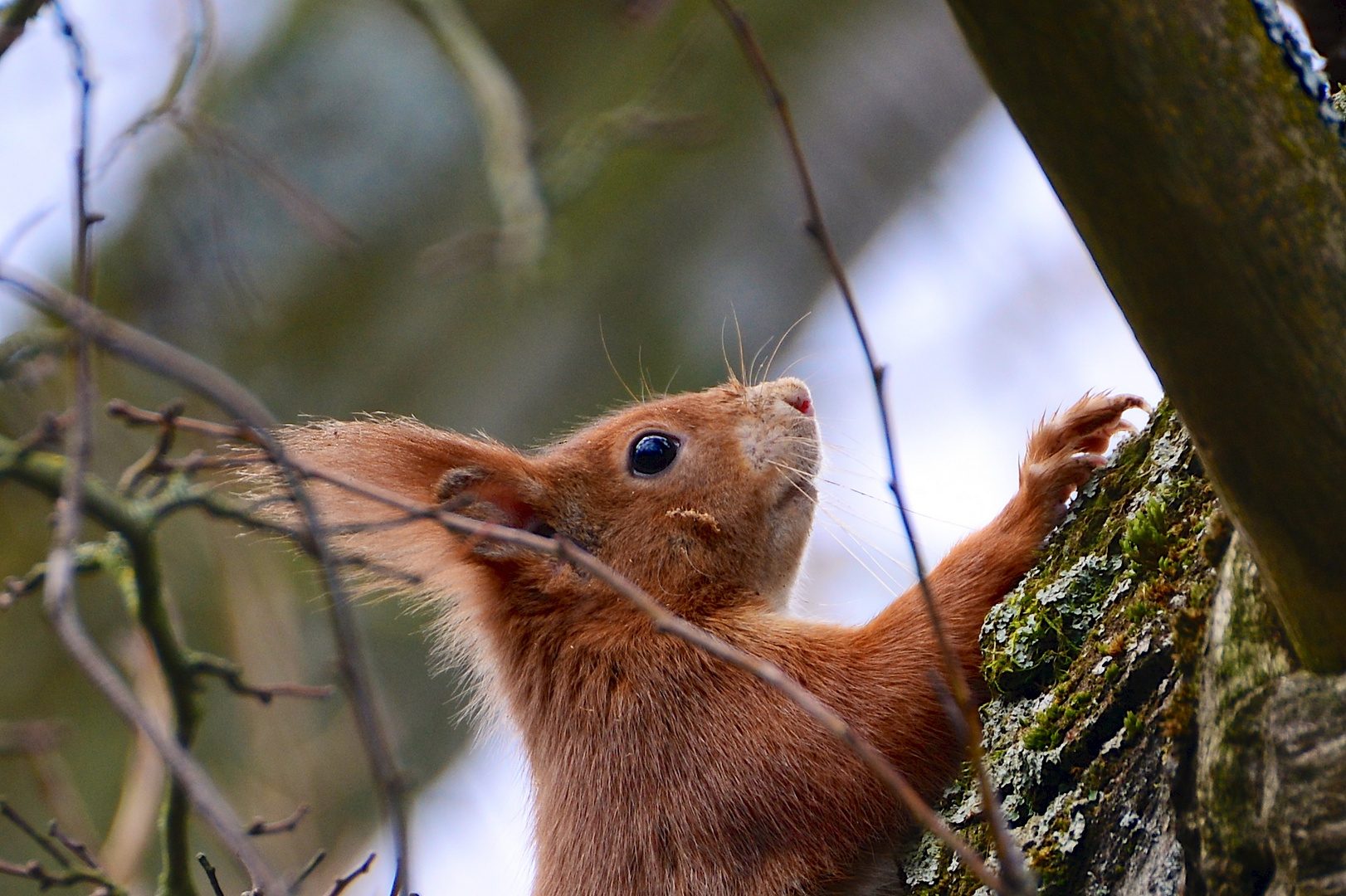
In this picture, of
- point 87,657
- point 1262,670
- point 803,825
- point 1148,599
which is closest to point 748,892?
point 803,825

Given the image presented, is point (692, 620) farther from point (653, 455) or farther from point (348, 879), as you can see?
point (348, 879)

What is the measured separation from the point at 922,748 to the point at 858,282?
344 cm

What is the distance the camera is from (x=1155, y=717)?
183 centimetres

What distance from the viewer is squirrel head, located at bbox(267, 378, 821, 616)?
11.0ft

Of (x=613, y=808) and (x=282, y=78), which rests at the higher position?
(x=282, y=78)

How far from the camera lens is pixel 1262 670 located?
1.50 meters

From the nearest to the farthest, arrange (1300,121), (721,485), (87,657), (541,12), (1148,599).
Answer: (87,657)
(1300,121)
(1148,599)
(721,485)
(541,12)

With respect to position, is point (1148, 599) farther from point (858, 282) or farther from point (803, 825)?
point (858, 282)

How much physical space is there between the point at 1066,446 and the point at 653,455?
4.50 ft

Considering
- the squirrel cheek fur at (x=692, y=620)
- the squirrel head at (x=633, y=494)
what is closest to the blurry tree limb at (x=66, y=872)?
the squirrel cheek fur at (x=692, y=620)

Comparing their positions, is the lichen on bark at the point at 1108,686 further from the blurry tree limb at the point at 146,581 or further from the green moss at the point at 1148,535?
the blurry tree limb at the point at 146,581

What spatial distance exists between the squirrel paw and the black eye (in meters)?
1.23

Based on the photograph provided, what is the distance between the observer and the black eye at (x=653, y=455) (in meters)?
3.64

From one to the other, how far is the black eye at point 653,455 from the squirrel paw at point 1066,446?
1232mm
